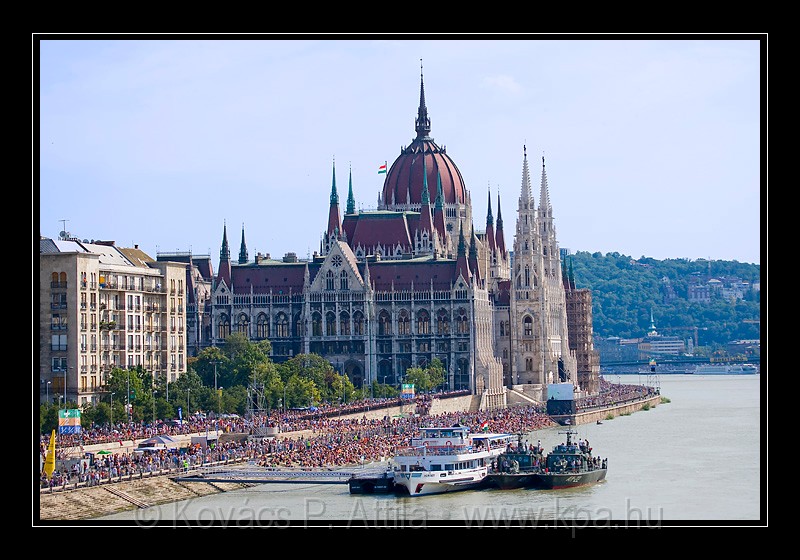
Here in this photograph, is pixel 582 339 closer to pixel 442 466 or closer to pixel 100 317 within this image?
pixel 100 317

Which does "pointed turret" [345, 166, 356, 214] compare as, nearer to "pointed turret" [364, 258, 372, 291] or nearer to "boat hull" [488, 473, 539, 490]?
"pointed turret" [364, 258, 372, 291]

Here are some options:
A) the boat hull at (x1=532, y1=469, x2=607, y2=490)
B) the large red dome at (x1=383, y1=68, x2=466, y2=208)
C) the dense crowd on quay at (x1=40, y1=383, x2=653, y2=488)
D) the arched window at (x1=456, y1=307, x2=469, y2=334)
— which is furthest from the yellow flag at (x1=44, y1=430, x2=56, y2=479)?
the large red dome at (x1=383, y1=68, x2=466, y2=208)

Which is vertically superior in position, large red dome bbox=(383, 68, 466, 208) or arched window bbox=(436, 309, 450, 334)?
large red dome bbox=(383, 68, 466, 208)

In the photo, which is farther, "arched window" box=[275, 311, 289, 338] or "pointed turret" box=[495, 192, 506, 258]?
"pointed turret" box=[495, 192, 506, 258]

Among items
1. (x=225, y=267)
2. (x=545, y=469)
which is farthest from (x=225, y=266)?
(x=545, y=469)

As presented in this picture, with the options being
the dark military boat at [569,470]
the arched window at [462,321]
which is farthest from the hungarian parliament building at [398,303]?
the dark military boat at [569,470]
